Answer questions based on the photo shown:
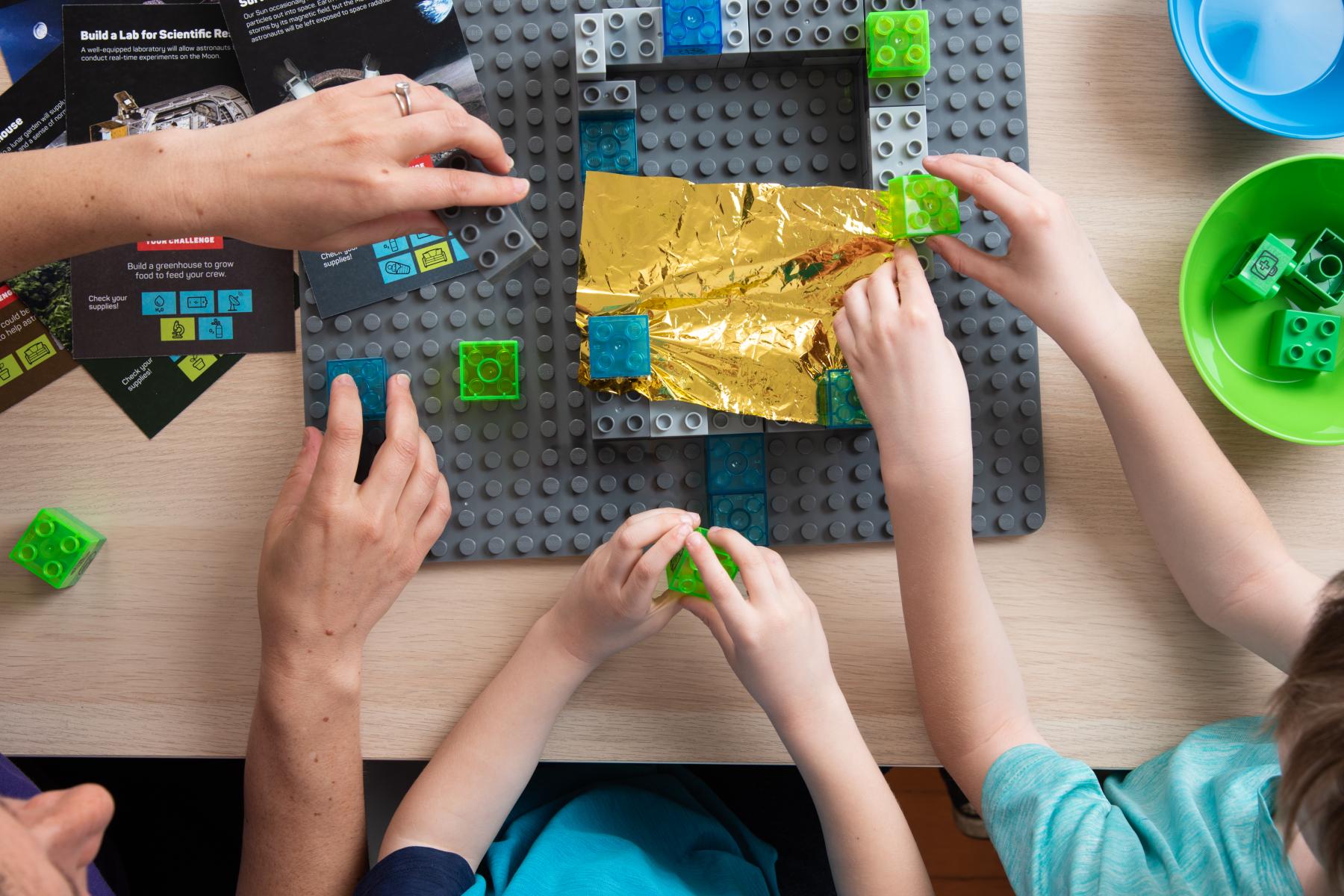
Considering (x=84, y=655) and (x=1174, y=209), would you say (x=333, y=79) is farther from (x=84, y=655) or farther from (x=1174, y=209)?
(x=1174, y=209)

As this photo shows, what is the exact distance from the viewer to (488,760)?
26.0 inches

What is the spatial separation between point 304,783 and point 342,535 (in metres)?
0.20

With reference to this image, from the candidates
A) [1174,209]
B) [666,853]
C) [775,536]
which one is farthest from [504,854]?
[1174,209]

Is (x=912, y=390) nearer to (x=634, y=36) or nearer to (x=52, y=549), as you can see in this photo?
(x=634, y=36)

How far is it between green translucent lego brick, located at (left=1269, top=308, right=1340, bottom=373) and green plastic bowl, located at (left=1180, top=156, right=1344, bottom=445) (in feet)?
0.05

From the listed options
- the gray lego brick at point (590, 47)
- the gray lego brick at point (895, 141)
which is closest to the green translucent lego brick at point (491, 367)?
the gray lego brick at point (590, 47)

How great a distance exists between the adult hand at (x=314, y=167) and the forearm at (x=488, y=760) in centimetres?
35

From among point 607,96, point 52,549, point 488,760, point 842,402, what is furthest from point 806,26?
point 52,549

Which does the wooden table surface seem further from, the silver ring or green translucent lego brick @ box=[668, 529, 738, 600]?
the silver ring

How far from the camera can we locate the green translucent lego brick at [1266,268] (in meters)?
0.67

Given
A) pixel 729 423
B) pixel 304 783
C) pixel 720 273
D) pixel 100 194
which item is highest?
pixel 100 194

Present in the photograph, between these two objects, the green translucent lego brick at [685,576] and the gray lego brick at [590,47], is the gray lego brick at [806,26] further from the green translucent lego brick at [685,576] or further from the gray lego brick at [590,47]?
the green translucent lego brick at [685,576]

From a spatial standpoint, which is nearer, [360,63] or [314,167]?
[314,167]

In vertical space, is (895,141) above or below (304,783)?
above
